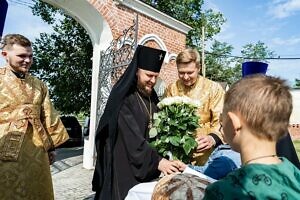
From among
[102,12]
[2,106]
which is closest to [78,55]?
[102,12]

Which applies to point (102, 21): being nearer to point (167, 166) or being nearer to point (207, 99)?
point (207, 99)

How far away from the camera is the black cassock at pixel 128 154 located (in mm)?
2855

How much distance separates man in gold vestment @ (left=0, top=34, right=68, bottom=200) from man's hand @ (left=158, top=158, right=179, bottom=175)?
142 centimetres

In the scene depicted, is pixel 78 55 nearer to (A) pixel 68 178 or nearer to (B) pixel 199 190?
(A) pixel 68 178

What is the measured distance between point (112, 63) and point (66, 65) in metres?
8.52

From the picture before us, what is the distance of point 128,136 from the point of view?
2936mm

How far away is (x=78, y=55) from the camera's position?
54.9 ft

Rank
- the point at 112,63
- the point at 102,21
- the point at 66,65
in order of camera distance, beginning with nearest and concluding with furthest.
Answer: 1. the point at 112,63
2. the point at 102,21
3. the point at 66,65

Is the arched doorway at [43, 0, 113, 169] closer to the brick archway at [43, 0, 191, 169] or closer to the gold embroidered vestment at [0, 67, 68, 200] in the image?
the brick archway at [43, 0, 191, 169]

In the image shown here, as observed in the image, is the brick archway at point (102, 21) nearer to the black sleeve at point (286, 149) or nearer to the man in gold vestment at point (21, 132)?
the man in gold vestment at point (21, 132)

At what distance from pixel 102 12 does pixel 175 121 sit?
6846 millimetres

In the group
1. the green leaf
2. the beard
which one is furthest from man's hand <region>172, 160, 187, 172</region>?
the beard

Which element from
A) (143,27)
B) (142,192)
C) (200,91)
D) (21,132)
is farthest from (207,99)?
(143,27)

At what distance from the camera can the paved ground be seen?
7.06 meters
